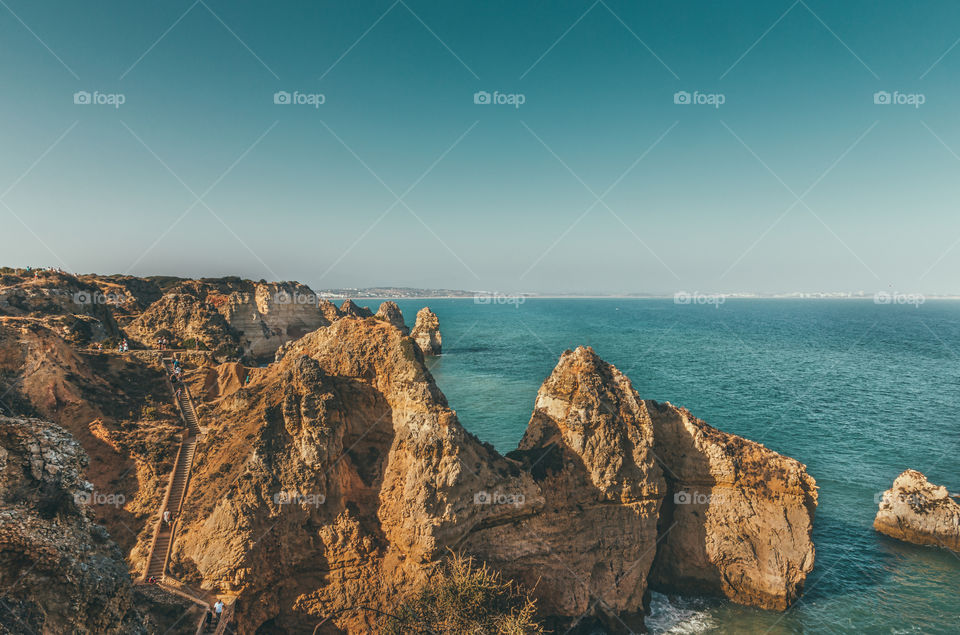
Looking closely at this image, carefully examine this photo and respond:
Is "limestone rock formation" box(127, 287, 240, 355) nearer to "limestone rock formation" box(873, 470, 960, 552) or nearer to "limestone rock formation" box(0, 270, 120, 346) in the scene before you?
"limestone rock formation" box(0, 270, 120, 346)

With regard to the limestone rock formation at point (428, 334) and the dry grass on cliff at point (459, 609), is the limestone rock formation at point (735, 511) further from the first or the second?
the limestone rock formation at point (428, 334)

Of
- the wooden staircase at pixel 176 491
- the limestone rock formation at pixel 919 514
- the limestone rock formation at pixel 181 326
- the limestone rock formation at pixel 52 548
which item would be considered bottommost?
the limestone rock formation at pixel 919 514

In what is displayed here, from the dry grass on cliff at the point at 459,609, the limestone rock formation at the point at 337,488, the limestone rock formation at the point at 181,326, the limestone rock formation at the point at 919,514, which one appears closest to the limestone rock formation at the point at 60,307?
the limestone rock formation at the point at 181,326

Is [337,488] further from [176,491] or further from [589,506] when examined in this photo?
[589,506]

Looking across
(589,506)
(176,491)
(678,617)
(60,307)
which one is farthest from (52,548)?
(60,307)

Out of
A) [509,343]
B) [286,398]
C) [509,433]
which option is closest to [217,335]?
[509,433]

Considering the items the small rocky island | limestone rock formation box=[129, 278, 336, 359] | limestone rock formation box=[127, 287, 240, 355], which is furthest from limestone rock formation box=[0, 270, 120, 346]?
the small rocky island

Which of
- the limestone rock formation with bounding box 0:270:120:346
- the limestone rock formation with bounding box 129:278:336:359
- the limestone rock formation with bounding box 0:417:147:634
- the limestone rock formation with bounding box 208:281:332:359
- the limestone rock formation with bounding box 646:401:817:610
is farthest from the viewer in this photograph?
the limestone rock formation with bounding box 208:281:332:359
